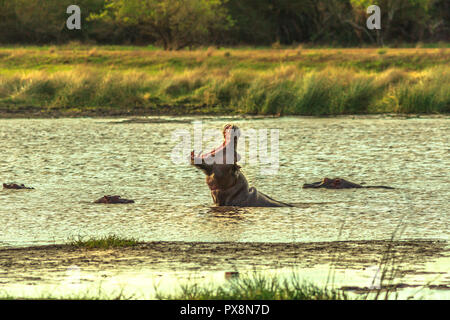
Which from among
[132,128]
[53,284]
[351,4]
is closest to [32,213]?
[53,284]

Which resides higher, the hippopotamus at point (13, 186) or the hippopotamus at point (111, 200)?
the hippopotamus at point (111, 200)

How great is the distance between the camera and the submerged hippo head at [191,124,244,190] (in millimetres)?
12289

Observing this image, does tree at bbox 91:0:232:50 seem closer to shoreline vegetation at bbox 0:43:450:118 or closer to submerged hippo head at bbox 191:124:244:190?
shoreline vegetation at bbox 0:43:450:118

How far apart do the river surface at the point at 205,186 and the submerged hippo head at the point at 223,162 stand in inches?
16.3

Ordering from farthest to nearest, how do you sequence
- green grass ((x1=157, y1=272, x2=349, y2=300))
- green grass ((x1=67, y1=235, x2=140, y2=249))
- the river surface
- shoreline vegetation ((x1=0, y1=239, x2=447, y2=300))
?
the river surface < green grass ((x1=67, y1=235, x2=140, y2=249)) < shoreline vegetation ((x1=0, y1=239, x2=447, y2=300)) < green grass ((x1=157, y1=272, x2=349, y2=300))

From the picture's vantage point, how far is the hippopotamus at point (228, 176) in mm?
12336

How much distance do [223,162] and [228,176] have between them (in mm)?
298

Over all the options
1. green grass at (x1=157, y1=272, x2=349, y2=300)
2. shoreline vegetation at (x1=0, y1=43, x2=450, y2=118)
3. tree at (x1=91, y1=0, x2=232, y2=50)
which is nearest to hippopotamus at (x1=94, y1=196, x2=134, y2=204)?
green grass at (x1=157, y1=272, x2=349, y2=300)

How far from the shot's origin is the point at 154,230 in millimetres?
11469

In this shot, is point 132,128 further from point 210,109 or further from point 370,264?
point 370,264

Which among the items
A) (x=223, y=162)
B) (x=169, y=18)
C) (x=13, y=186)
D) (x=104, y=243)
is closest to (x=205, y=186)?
(x=13, y=186)

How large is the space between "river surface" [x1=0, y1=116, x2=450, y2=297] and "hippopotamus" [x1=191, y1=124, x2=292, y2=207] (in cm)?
26

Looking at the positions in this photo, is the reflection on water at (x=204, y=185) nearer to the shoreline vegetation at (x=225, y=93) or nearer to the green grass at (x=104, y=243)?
the green grass at (x=104, y=243)

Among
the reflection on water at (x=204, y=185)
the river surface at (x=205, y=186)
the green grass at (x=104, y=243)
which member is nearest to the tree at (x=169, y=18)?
the river surface at (x=205, y=186)
